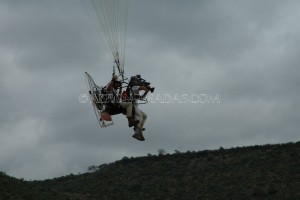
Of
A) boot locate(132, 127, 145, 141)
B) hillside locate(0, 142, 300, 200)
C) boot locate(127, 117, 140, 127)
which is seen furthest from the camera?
hillside locate(0, 142, 300, 200)

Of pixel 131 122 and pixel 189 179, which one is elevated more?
pixel 189 179

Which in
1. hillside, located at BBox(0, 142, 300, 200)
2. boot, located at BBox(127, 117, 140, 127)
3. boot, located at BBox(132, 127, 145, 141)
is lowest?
boot, located at BBox(132, 127, 145, 141)

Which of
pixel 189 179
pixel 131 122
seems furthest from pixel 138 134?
pixel 189 179

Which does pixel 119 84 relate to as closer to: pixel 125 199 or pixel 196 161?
pixel 125 199

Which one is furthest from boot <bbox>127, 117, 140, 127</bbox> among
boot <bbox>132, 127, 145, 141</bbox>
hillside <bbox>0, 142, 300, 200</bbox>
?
hillside <bbox>0, 142, 300, 200</bbox>

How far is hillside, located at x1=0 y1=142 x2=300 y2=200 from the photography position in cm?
6462

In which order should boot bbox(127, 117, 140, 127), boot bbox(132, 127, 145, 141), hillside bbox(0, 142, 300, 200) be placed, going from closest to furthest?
boot bbox(132, 127, 145, 141), boot bbox(127, 117, 140, 127), hillside bbox(0, 142, 300, 200)

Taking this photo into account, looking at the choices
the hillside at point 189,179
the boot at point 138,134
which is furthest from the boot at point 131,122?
the hillside at point 189,179

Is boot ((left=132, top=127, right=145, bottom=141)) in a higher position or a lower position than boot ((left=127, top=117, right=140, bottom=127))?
lower

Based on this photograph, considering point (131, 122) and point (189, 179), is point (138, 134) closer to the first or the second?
point (131, 122)

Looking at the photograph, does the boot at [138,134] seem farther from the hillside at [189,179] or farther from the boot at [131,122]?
the hillside at [189,179]

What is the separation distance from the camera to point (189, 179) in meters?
73.7

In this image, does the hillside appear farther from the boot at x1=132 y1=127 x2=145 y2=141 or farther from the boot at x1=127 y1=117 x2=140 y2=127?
the boot at x1=132 y1=127 x2=145 y2=141

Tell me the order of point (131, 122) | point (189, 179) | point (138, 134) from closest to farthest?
point (138, 134)
point (131, 122)
point (189, 179)
